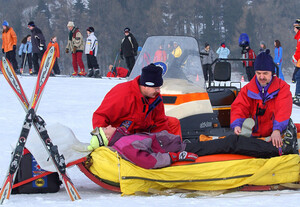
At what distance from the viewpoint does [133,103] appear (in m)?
4.54

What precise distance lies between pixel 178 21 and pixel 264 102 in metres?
48.0

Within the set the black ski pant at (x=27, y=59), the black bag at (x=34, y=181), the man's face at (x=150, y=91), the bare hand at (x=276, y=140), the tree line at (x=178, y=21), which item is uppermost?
the tree line at (x=178, y=21)

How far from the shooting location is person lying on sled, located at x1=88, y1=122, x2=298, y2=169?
13.6ft

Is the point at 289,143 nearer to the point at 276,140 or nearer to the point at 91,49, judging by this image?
the point at 276,140

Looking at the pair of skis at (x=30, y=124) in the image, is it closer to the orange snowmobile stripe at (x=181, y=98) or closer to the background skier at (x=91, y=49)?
the orange snowmobile stripe at (x=181, y=98)

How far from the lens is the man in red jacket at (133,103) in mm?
4488

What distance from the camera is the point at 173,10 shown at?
52906mm

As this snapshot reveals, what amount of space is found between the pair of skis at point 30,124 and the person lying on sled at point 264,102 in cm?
173

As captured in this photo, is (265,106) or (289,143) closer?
(289,143)

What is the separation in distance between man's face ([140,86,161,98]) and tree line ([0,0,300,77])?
41.9 m

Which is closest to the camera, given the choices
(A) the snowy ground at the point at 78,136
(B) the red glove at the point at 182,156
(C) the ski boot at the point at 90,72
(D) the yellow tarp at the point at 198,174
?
(A) the snowy ground at the point at 78,136

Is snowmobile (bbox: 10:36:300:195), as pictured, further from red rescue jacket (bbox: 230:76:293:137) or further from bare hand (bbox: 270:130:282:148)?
red rescue jacket (bbox: 230:76:293:137)

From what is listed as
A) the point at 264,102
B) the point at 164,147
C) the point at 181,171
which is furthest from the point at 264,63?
the point at 181,171

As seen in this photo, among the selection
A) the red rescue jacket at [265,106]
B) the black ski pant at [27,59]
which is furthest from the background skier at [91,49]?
the red rescue jacket at [265,106]
